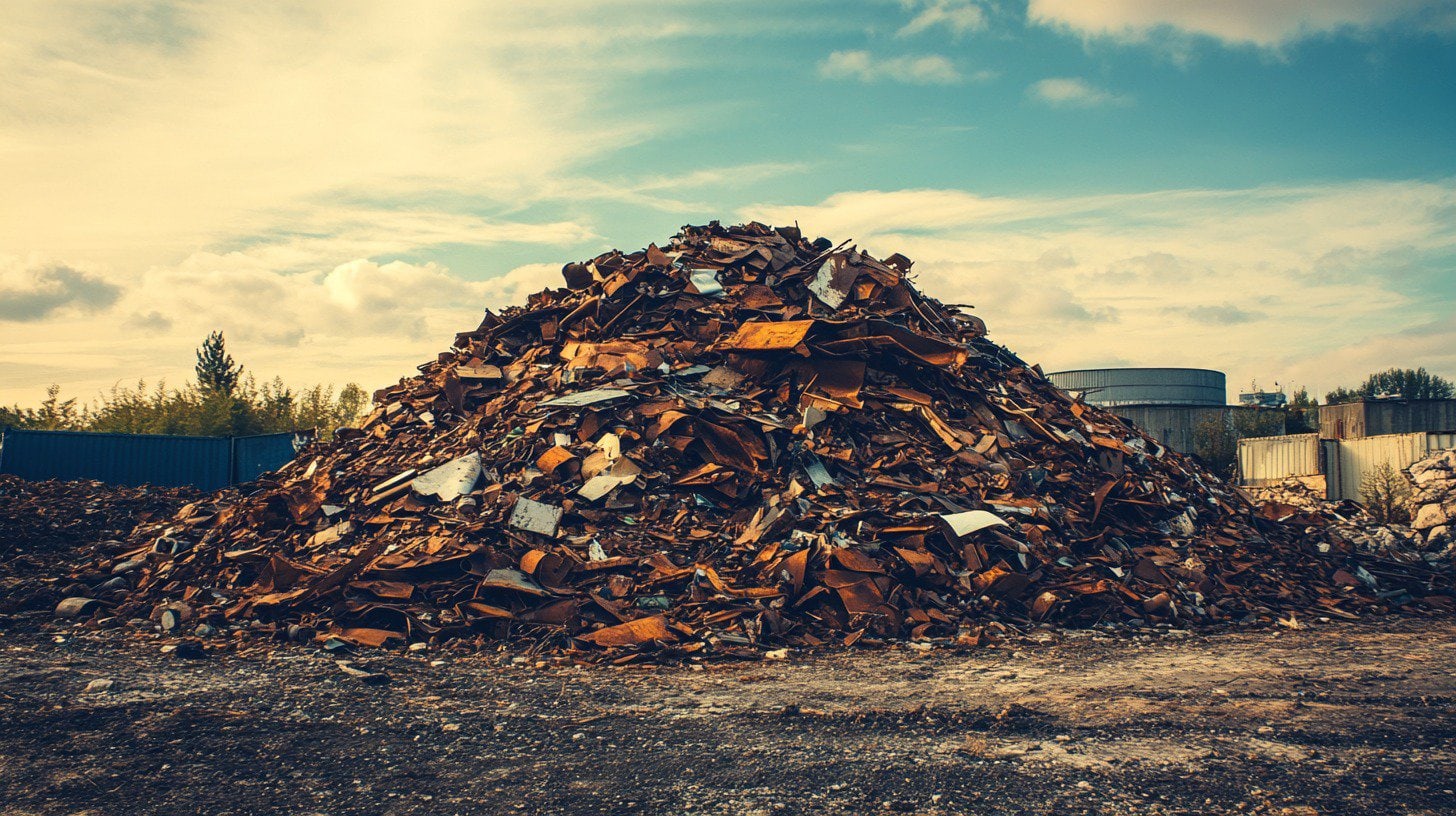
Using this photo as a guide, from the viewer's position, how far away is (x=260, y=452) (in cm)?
2241

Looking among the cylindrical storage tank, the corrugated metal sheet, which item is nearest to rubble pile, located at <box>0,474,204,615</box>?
the corrugated metal sheet

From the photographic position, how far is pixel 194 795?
13.4 feet

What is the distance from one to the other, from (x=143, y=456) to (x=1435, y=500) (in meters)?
26.7

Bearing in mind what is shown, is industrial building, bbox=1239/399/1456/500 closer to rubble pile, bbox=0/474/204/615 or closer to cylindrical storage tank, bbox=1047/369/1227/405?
cylindrical storage tank, bbox=1047/369/1227/405

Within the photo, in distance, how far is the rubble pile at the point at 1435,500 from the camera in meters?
13.6

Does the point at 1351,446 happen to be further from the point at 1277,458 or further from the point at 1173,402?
the point at 1173,402

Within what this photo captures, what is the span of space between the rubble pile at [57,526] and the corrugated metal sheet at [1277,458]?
25228mm

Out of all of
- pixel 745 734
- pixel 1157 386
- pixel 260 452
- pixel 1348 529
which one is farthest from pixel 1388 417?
pixel 260 452

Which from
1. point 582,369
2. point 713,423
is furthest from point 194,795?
point 582,369

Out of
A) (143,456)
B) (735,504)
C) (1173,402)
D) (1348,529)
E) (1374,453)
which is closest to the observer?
(735,504)

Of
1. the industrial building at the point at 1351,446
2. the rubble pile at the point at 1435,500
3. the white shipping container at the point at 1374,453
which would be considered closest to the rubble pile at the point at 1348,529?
the rubble pile at the point at 1435,500

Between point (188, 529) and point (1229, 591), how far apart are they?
1192 centimetres

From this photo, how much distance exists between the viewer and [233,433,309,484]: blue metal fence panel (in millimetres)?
22000

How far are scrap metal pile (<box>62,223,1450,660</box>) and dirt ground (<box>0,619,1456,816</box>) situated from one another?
2.61 feet
